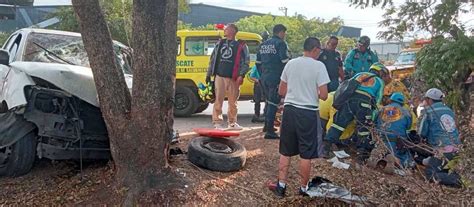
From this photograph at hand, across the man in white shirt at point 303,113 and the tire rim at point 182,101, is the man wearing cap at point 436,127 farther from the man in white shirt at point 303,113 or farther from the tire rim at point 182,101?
the tire rim at point 182,101

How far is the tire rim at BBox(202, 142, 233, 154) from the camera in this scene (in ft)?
A: 19.1

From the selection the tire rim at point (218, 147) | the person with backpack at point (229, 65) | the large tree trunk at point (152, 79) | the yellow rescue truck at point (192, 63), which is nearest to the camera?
the large tree trunk at point (152, 79)

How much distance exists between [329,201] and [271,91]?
9.32 feet

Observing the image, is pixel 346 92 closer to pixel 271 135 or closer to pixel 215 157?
pixel 271 135

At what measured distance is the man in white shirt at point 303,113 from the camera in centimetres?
507

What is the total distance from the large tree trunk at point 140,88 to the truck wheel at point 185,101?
5948 millimetres

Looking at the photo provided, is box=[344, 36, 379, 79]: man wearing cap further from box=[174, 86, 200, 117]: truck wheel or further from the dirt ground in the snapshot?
→ box=[174, 86, 200, 117]: truck wheel

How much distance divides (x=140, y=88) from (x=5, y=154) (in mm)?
1756

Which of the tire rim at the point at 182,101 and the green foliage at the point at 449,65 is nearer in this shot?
the green foliage at the point at 449,65

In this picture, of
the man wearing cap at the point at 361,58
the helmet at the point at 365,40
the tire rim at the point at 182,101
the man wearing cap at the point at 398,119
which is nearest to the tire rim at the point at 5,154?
the man wearing cap at the point at 398,119

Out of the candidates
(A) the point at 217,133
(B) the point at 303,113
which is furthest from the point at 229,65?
(B) the point at 303,113

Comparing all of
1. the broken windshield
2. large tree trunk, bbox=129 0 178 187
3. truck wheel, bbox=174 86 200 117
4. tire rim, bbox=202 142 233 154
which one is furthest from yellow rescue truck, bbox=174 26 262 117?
large tree trunk, bbox=129 0 178 187

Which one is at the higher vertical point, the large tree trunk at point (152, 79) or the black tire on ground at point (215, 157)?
the large tree trunk at point (152, 79)

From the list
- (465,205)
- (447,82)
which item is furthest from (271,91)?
(465,205)
